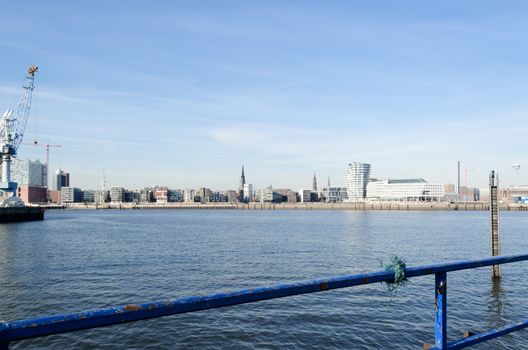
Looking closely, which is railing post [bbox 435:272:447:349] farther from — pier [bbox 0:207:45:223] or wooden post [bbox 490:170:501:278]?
pier [bbox 0:207:45:223]

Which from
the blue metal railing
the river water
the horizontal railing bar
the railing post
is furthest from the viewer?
the river water

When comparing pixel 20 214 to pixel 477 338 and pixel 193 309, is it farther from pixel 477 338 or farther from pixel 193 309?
pixel 477 338

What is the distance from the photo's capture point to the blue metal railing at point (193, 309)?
3025 millimetres

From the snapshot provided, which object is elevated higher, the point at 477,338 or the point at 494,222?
the point at 477,338

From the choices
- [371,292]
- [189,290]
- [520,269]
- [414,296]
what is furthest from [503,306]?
[189,290]

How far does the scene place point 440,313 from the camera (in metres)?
5.19

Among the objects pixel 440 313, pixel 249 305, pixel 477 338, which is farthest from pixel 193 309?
pixel 249 305

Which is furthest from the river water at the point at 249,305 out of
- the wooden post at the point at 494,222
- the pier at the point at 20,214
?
the pier at the point at 20,214

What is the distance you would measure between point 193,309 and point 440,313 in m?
3.22

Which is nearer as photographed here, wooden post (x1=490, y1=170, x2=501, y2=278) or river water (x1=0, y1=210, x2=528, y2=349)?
river water (x1=0, y1=210, x2=528, y2=349)

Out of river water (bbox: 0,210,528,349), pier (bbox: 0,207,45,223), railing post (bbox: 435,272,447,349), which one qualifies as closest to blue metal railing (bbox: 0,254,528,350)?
railing post (bbox: 435,272,447,349)

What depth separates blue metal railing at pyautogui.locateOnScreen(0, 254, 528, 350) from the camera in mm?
3025

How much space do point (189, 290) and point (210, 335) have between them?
9.10 meters

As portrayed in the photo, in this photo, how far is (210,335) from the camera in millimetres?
18625
